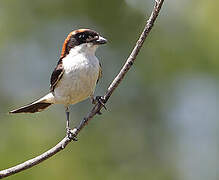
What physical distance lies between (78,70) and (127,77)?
6484 millimetres

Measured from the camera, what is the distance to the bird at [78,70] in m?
5.95

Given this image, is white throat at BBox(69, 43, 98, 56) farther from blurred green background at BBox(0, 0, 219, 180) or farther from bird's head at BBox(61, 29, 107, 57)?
blurred green background at BBox(0, 0, 219, 180)

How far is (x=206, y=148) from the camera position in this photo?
39.4ft

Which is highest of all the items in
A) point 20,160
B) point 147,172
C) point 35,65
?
point 35,65

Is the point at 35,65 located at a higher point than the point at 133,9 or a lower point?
lower

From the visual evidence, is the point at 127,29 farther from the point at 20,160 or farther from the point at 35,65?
the point at 20,160

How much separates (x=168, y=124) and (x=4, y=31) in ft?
13.5

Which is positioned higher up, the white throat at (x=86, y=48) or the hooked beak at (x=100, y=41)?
the hooked beak at (x=100, y=41)

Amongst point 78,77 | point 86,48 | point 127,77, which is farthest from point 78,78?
point 127,77

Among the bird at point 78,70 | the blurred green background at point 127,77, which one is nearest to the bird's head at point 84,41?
the bird at point 78,70

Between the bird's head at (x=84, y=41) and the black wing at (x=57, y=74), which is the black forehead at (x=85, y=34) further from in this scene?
the black wing at (x=57, y=74)

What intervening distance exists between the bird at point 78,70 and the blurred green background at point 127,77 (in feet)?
15.5

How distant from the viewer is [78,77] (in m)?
5.96

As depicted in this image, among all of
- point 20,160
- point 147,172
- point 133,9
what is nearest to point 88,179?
point 20,160
